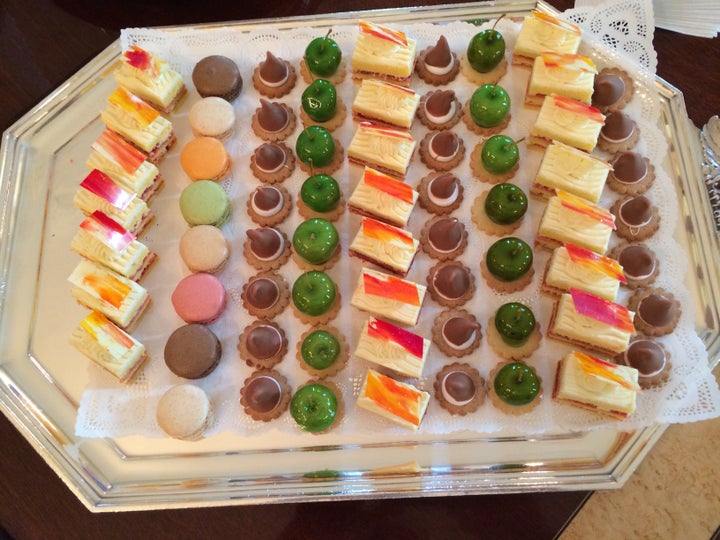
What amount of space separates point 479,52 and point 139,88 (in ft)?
4.64

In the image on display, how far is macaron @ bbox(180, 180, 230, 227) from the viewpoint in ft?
7.87

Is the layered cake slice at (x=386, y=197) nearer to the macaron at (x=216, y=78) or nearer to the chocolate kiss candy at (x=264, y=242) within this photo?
the chocolate kiss candy at (x=264, y=242)

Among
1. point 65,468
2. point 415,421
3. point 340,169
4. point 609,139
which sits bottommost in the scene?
point 65,468

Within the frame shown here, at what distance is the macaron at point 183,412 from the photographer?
2162 mm

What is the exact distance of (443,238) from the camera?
2.31m

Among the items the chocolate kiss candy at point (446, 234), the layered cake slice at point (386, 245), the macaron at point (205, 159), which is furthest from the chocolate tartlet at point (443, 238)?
the macaron at point (205, 159)

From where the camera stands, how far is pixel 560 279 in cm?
221

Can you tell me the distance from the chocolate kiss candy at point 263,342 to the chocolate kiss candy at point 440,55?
4.23 ft

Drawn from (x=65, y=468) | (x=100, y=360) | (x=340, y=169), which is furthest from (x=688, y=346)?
(x=65, y=468)

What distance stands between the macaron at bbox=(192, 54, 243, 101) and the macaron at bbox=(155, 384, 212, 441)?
4.01 ft

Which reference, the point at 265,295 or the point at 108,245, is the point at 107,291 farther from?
the point at 265,295

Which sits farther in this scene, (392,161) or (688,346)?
(392,161)

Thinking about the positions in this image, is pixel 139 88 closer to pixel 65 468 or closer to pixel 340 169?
pixel 340 169

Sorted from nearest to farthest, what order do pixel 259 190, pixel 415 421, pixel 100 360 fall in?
pixel 415 421 → pixel 100 360 → pixel 259 190
